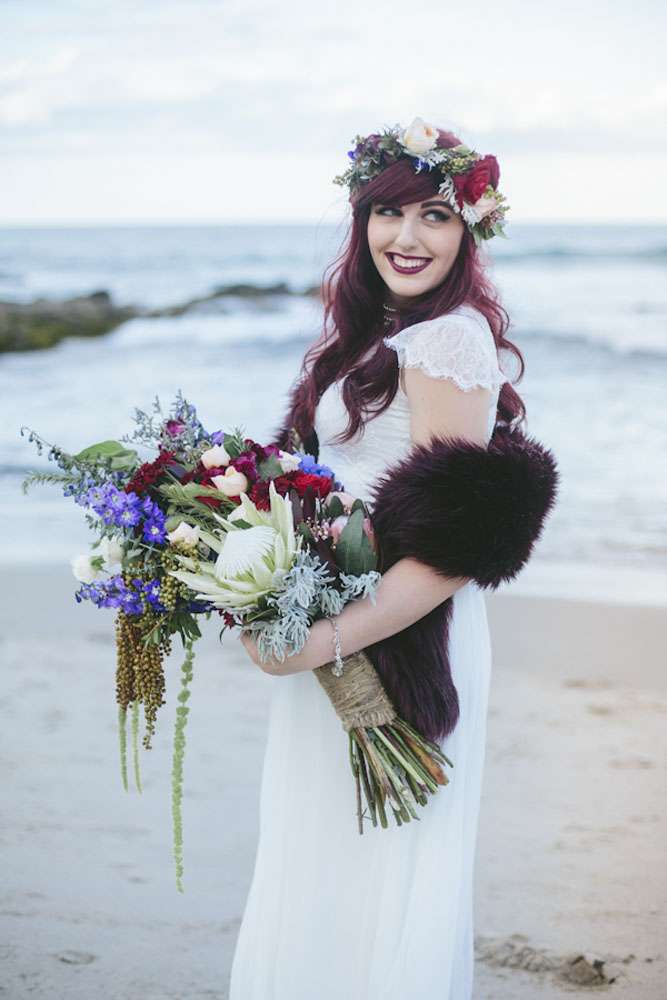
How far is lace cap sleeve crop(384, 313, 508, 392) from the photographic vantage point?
2039 millimetres

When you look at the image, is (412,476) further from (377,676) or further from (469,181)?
(469,181)

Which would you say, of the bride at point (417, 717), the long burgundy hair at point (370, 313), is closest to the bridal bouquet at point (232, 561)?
the bride at point (417, 717)

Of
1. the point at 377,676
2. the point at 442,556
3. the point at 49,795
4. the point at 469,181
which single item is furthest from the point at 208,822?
the point at 469,181

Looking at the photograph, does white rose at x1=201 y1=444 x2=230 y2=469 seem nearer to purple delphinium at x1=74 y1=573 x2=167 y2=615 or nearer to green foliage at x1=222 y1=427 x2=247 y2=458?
green foliage at x1=222 y1=427 x2=247 y2=458

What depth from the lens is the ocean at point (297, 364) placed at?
8.04 meters

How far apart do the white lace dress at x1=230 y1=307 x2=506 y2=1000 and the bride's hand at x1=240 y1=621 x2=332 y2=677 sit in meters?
0.29

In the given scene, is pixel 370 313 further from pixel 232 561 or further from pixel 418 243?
pixel 232 561

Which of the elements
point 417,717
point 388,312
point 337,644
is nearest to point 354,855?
point 417,717

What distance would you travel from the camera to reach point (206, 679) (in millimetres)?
5320

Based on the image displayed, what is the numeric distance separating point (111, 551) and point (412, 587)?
60 cm

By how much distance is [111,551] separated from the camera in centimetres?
204

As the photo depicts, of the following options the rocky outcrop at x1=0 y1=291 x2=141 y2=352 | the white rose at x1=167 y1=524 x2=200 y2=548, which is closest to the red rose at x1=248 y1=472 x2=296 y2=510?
the white rose at x1=167 y1=524 x2=200 y2=548

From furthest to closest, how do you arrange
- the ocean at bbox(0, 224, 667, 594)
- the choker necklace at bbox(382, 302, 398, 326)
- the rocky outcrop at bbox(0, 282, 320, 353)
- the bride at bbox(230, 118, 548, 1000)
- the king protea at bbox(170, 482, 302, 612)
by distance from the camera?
1. the rocky outcrop at bbox(0, 282, 320, 353)
2. the ocean at bbox(0, 224, 667, 594)
3. the choker necklace at bbox(382, 302, 398, 326)
4. the bride at bbox(230, 118, 548, 1000)
5. the king protea at bbox(170, 482, 302, 612)

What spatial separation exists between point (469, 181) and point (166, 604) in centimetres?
112
